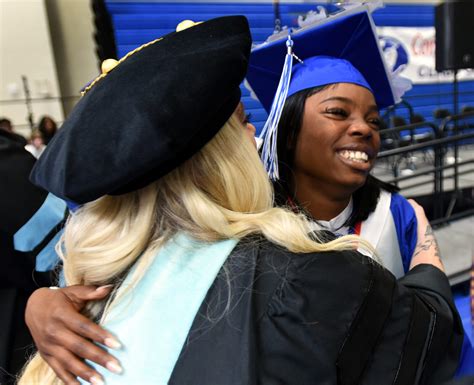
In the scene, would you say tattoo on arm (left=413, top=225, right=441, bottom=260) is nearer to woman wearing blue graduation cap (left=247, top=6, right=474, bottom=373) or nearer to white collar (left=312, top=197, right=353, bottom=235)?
woman wearing blue graduation cap (left=247, top=6, right=474, bottom=373)

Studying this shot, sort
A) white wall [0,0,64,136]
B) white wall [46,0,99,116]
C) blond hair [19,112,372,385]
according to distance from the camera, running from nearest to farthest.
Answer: blond hair [19,112,372,385] → white wall [0,0,64,136] → white wall [46,0,99,116]

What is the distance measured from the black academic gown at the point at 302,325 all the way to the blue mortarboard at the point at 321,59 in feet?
2.32

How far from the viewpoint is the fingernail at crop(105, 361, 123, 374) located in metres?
0.69

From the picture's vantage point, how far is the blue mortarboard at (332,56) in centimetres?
132

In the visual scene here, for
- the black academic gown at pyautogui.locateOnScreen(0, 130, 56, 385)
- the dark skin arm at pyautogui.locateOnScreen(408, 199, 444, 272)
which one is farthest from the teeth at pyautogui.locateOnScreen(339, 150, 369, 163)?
the black academic gown at pyautogui.locateOnScreen(0, 130, 56, 385)

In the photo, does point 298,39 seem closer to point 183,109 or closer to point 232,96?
point 232,96

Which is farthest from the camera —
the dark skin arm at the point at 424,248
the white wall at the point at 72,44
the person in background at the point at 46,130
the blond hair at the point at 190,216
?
the white wall at the point at 72,44

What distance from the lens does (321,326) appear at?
0.68m

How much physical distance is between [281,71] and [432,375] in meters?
1.09

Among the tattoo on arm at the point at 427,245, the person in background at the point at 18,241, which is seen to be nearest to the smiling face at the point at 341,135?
the tattoo on arm at the point at 427,245

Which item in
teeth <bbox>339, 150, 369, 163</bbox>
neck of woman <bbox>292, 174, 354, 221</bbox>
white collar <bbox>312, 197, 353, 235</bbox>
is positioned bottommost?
white collar <bbox>312, 197, 353, 235</bbox>

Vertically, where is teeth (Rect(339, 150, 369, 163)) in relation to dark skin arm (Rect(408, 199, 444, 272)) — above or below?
above

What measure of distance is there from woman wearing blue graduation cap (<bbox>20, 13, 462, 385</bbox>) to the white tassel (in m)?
0.55

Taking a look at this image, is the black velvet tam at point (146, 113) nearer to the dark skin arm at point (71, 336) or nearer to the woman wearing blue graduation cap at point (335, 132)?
the dark skin arm at point (71, 336)
